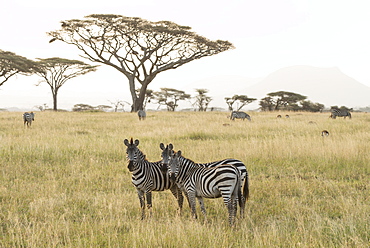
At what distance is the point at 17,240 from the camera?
4.49m

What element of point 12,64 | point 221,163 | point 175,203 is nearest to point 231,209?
point 221,163

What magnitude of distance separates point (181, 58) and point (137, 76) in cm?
611

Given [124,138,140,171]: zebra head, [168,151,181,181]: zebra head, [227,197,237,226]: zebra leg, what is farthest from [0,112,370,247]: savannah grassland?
[124,138,140,171]: zebra head

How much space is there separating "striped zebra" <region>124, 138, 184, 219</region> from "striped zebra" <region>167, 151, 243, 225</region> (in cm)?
38

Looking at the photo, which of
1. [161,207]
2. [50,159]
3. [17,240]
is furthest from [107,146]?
[17,240]

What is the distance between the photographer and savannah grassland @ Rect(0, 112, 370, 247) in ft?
14.9

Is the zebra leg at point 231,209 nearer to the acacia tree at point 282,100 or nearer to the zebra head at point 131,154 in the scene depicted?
the zebra head at point 131,154

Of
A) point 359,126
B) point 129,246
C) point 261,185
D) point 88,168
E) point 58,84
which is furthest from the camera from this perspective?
point 58,84

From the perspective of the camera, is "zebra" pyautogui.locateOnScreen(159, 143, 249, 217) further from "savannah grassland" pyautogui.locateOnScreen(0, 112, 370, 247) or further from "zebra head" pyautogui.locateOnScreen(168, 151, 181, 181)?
"savannah grassland" pyautogui.locateOnScreen(0, 112, 370, 247)

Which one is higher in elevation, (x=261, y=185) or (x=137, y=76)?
(x=137, y=76)

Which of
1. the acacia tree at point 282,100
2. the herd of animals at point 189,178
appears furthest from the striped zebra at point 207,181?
the acacia tree at point 282,100

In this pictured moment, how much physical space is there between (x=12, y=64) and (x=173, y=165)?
41.0 m

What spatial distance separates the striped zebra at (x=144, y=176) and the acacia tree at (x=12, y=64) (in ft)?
128

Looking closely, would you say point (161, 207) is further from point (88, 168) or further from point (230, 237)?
point (88, 168)
